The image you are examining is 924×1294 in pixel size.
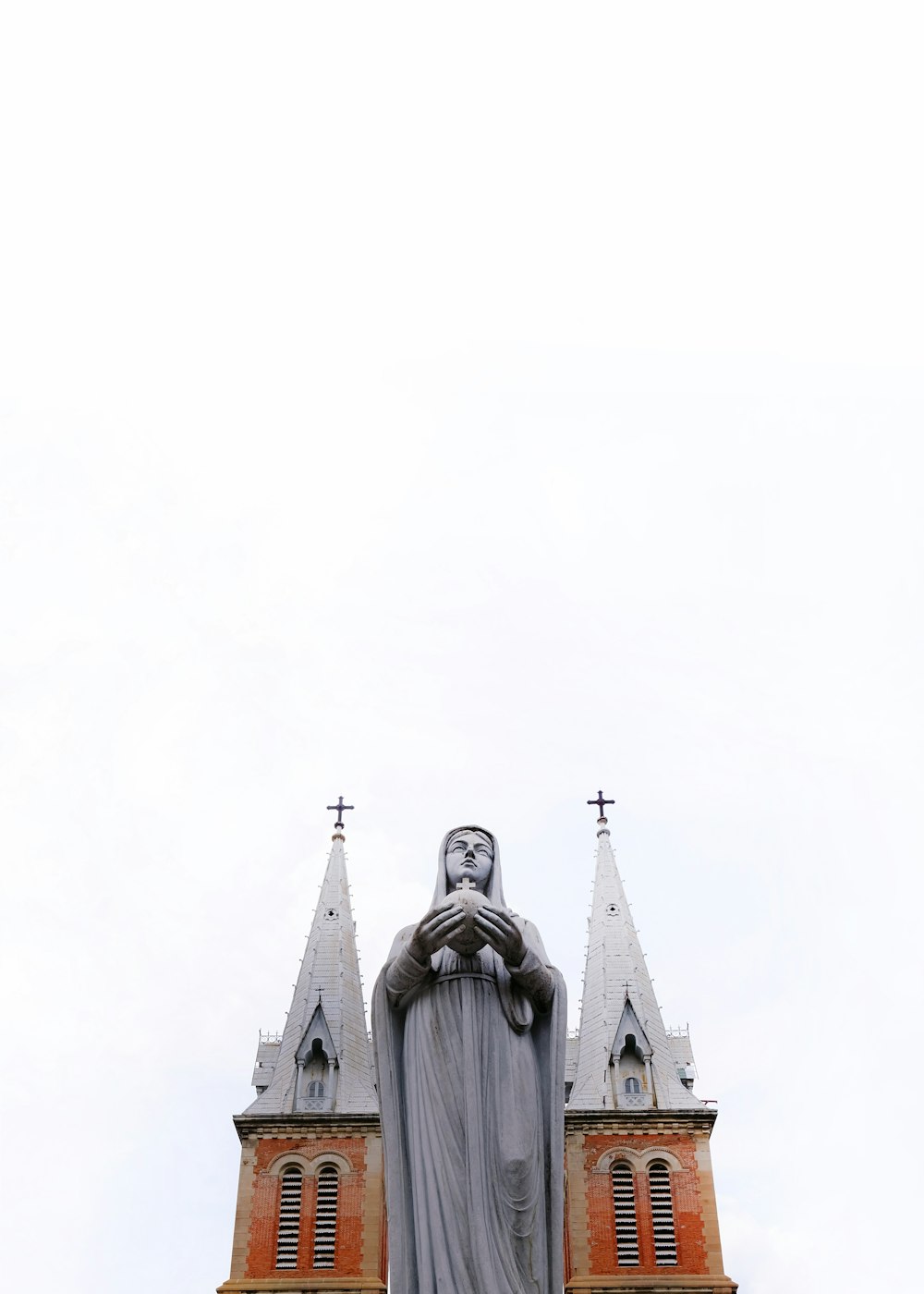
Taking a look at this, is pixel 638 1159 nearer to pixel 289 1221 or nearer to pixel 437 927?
pixel 289 1221

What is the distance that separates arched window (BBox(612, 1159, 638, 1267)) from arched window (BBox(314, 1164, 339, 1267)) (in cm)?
679

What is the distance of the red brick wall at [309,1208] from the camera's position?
35.9 meters

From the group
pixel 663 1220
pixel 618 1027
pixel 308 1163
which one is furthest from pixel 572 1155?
pixel 308 1163

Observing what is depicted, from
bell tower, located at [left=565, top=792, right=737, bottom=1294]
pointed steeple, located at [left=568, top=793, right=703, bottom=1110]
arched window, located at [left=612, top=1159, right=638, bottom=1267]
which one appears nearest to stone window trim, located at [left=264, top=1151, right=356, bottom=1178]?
bell tower, located at [left=565, top=792, right=737, bottom=1294]

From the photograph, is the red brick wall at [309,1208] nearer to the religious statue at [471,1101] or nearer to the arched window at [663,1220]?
the arched window at [663,1220]

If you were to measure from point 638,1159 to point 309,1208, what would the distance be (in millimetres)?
8144

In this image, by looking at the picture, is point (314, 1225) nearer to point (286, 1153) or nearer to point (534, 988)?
point (286, 1153)

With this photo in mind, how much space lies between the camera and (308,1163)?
37.6m

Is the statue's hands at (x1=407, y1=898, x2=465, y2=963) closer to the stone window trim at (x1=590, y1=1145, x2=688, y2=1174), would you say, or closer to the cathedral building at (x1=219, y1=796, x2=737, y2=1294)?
the cathedral building at (x1=219, y1=796, x2=737, y2=1294)

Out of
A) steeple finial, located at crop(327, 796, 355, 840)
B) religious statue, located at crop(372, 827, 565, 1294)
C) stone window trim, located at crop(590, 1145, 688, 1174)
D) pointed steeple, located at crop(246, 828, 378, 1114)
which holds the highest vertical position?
steeple finial, located at crop(327, 796, 355, 840)

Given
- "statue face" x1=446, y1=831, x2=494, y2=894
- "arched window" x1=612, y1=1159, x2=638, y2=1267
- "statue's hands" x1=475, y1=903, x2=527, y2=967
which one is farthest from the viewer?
"arched window" x1=612, y1=1159, x2=638, y2=1267

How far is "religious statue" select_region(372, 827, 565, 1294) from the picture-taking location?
6.81m

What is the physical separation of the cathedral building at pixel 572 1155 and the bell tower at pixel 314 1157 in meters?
0.04

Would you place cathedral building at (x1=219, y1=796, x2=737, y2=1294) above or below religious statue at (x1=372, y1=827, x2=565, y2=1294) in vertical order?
above
